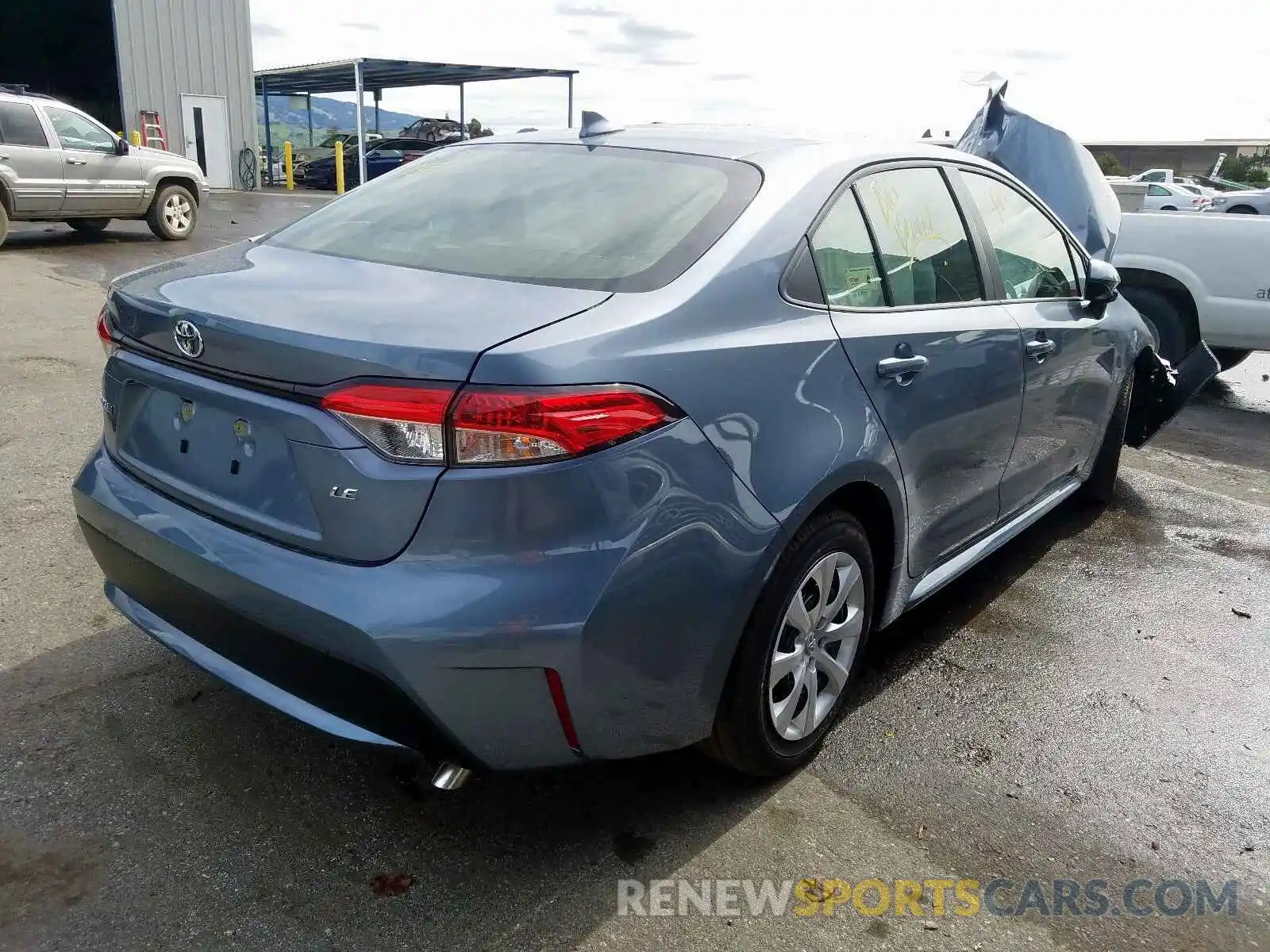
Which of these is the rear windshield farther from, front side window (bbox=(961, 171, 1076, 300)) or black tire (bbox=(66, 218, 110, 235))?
black tire (bbox=(66, 218, 110, 235))

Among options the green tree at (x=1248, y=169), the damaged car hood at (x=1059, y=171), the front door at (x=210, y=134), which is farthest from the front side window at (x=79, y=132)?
the green tree at (x=1248, y=169)

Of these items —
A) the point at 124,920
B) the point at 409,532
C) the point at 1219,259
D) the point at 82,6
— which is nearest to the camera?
the point at 409,532

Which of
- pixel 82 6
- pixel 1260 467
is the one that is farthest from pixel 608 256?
pixel 82 6

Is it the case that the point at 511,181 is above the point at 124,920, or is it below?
above

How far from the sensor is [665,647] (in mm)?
2156

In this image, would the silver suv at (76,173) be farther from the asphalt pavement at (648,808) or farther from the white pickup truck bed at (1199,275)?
the white pickup truck bed at (1199,275)

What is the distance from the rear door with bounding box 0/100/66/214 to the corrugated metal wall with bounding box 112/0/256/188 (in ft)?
38.0

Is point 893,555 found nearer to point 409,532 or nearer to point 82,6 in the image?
point 409,532

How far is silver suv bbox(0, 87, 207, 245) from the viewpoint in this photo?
38.0 feet

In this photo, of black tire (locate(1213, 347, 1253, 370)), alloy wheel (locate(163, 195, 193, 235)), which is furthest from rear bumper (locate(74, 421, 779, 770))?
alloy wheel (locate(163, 195, 193, 235))

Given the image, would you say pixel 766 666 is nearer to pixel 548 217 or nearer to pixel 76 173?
pixel 548 217

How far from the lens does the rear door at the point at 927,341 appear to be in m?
2.69

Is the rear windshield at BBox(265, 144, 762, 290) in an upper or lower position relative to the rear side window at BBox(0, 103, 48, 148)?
upper

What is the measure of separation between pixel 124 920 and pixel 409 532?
1021 mm
